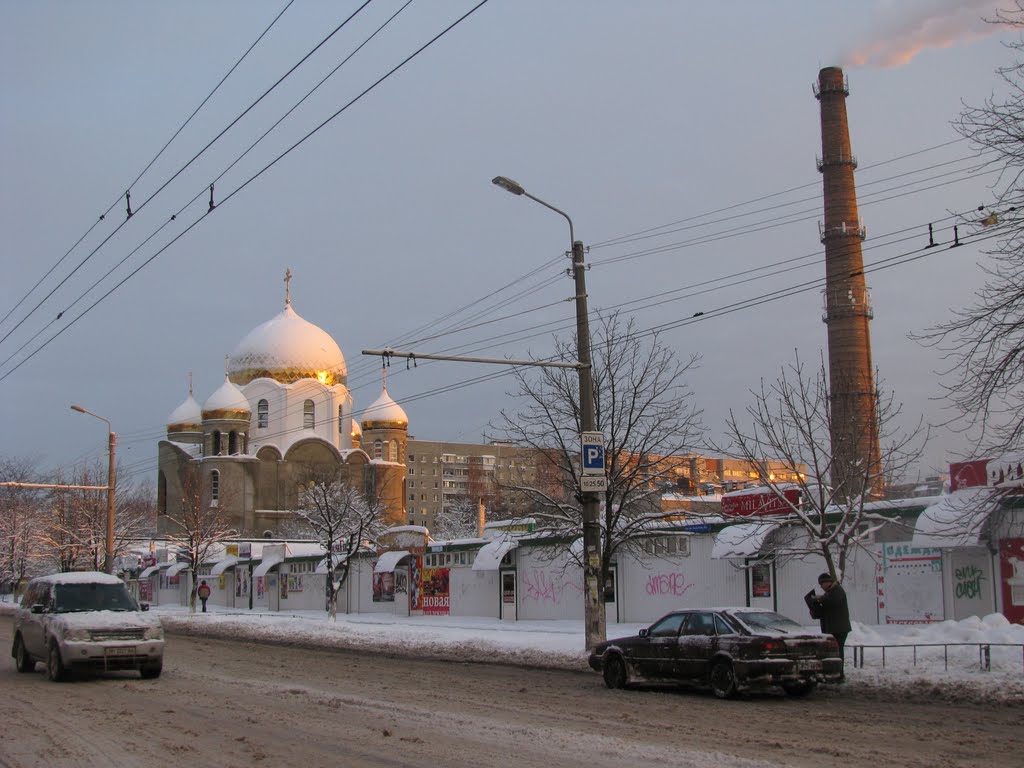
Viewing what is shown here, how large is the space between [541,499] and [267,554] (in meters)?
35.4

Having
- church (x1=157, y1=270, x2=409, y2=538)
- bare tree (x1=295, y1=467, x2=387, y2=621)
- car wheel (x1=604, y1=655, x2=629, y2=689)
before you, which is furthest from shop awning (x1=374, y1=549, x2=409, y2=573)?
church (x1=157, y1=270, x2=409, y2=538)

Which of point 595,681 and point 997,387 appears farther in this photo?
point 595,681

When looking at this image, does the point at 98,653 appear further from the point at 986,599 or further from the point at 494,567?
the point at 494,567

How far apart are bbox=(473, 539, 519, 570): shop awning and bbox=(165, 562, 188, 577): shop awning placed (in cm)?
3165

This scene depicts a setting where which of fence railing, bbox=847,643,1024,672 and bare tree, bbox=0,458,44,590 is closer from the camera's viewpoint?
fence railing, bbox=847,643,1024,672

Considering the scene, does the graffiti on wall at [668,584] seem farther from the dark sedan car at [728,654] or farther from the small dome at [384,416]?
the small dome at [384,416]

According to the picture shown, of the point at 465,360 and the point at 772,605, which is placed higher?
the point at 465,360

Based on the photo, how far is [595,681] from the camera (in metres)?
17.7

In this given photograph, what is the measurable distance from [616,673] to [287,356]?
73.0 metres

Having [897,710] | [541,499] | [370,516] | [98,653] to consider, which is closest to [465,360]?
[541,499]

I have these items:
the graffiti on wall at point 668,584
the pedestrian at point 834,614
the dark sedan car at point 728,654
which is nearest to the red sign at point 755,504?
the graffiti on wall at point 668,584

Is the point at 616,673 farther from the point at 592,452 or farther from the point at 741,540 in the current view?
the point at 741,540

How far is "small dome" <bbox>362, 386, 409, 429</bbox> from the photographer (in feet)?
301

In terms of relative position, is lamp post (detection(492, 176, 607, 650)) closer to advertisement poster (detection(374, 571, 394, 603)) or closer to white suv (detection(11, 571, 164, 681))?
white suv (detection(11, 571, 164, 681))
